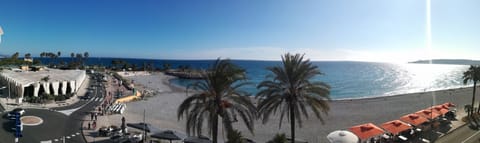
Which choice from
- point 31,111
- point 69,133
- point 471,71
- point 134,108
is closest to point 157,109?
point 134,108

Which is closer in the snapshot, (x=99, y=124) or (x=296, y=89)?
(x=296, y=89)

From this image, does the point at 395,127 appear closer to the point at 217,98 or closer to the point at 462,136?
the point at 462,136

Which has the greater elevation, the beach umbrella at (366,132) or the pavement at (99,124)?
the beach umbrella at (366,132)

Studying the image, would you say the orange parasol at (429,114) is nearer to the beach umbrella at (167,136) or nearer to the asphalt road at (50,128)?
the beach umbrella at (167,136)

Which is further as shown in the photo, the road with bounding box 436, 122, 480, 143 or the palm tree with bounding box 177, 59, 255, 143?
the road with bounding box 436, 122, 480, 143

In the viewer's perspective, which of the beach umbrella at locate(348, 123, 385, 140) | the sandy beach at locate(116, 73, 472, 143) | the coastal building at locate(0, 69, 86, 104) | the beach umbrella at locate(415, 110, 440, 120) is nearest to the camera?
the beach umbrella at locate(348, 123, 385, 140)

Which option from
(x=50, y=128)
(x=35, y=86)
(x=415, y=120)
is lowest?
(x=50, y=128)

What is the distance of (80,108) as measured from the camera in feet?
A: 117

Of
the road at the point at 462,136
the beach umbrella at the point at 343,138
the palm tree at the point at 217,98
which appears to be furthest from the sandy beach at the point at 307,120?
the palm tree at the point at 217,98

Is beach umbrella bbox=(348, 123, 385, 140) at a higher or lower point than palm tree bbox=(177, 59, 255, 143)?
lower

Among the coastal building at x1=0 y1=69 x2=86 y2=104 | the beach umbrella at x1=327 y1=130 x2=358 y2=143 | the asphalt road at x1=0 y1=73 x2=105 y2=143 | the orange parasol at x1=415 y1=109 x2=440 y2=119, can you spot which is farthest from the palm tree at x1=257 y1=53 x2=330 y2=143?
the coastal building at x1=0 y1=69 x2=86 y2=104

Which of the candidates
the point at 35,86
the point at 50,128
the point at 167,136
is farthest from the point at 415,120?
the point at 35,86

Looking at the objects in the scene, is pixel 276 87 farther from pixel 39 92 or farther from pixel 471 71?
pixel 39 92

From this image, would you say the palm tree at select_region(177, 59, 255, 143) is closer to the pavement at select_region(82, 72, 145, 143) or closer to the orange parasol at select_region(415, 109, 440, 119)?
the pavement at select_region(82, 72, 145, 143)
